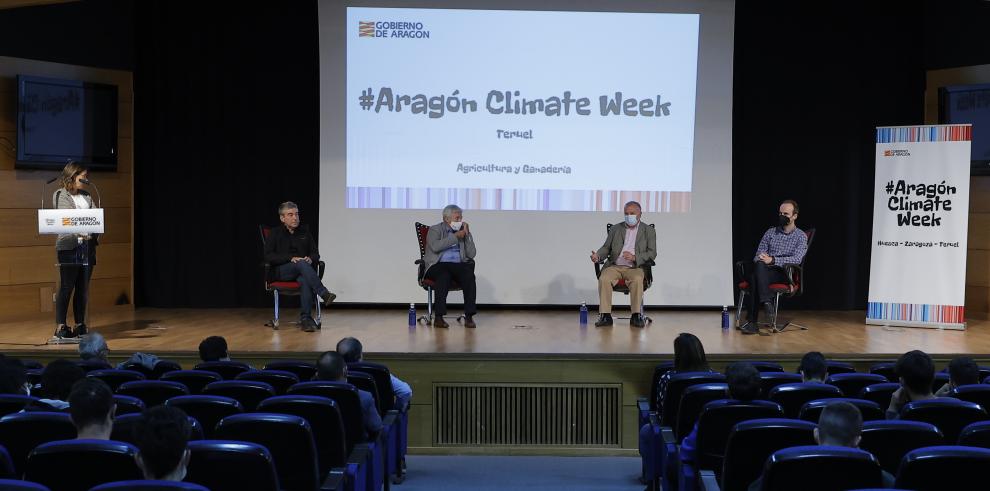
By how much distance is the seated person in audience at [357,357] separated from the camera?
5062 millimetres

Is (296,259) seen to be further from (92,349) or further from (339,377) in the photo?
(339,377)

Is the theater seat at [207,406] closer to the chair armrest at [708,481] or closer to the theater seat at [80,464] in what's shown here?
the theater seat at [80,464]

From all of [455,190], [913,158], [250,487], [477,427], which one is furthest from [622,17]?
[250,487]

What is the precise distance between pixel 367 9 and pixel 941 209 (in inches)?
214

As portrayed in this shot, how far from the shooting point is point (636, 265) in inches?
327

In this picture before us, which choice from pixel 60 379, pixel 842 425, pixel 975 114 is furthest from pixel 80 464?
pixel 975 114

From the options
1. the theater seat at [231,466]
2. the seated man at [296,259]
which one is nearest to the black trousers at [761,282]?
the seated man at [296,259]

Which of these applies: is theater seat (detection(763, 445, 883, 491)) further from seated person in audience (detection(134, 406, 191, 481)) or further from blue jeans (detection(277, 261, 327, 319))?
blue jeans (detection(277, 261, 327, 319))

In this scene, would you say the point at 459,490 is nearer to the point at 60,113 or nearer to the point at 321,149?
the point at 321,149

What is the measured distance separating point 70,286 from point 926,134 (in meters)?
6.94

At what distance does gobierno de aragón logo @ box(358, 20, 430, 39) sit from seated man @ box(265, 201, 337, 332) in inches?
85.9

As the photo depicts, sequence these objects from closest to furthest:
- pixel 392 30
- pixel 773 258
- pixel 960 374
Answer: pixel 960 374
pixel 773 258
pixel 392 30

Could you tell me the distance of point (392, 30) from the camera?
930 centimetres

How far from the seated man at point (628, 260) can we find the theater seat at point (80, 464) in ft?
19.2
